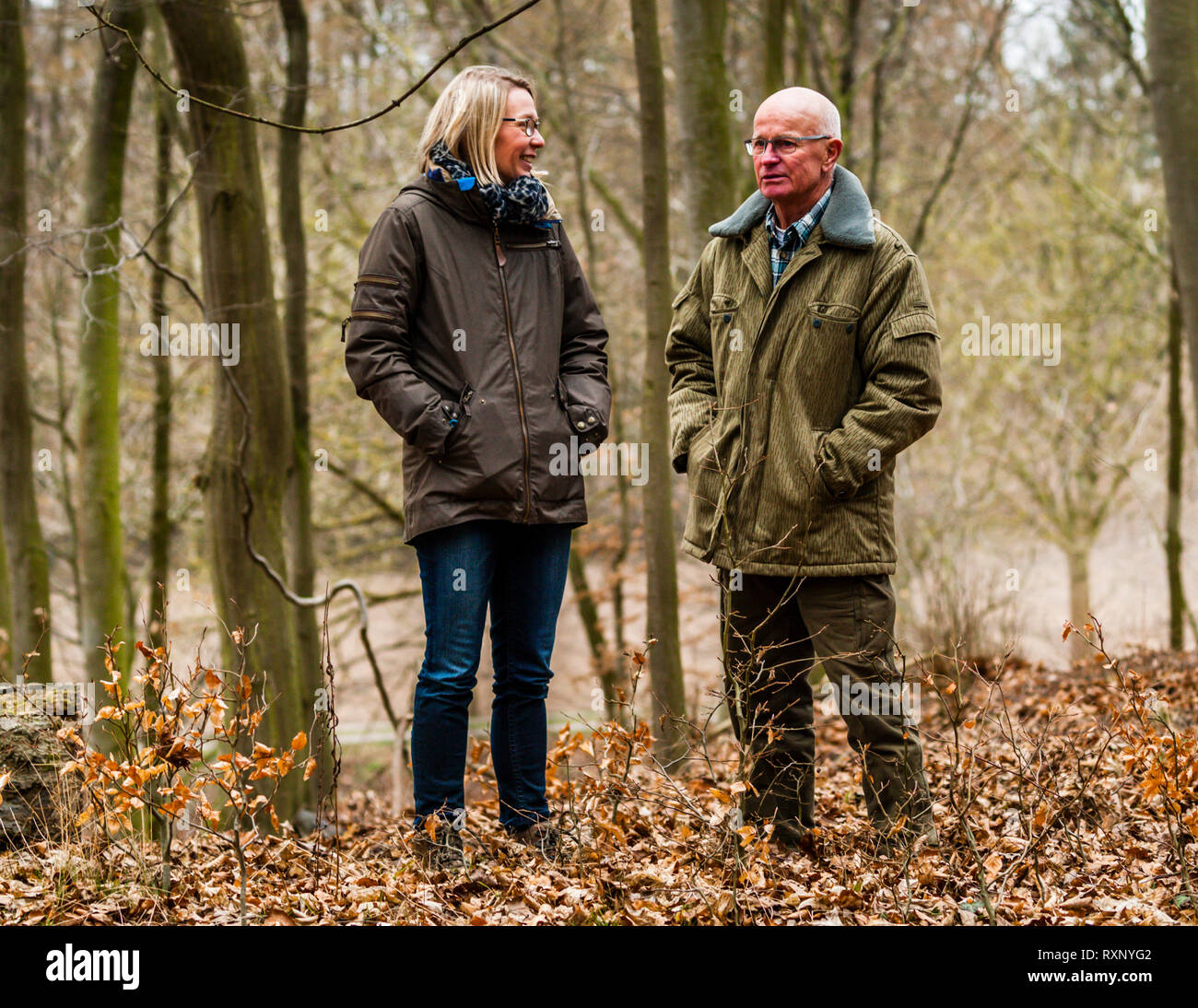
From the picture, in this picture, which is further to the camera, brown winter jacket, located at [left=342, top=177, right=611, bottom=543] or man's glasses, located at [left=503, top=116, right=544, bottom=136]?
man's glasses, located at [left=503, top=116, right=544, bottom=136]

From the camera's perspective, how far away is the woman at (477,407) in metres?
3.45

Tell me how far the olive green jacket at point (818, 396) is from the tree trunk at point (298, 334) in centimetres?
516

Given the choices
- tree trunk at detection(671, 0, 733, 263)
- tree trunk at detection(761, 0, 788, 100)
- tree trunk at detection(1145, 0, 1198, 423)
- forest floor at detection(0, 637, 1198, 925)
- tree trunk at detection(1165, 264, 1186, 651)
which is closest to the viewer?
forest floor at detection(0, 637, 1198, 925)

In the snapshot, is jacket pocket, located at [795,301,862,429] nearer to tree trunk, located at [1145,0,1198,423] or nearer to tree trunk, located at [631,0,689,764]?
tree trunk, located at [631,0,689,764]

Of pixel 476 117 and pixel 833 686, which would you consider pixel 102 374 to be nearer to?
pixel 476 117

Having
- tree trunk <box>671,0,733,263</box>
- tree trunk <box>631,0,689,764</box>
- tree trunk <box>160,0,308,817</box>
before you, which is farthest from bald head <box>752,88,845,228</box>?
tree trunk <box>160,0,308,817</box>

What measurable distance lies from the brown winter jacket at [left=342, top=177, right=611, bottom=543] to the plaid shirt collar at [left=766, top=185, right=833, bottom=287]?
2.26ft

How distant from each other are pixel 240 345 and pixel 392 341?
2.65 m

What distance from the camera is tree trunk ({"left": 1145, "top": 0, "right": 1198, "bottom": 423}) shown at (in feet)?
20.3

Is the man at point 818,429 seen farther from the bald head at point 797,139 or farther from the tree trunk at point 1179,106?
the tree trunk at point 1179,106

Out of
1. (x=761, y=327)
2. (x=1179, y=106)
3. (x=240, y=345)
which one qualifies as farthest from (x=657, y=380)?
(x=1179, y=106)

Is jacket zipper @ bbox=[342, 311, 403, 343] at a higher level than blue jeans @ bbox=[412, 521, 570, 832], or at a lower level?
higher

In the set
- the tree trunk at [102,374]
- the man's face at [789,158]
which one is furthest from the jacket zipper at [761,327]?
the tree trunk at [102,374]

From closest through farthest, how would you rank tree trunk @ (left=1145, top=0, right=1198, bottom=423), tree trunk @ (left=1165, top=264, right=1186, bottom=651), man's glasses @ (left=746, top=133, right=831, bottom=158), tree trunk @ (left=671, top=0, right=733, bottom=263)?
man's glasses @ (left=746, top=133, right=831, bottom=158)
tree trunk @ (left=671, top=0, right=733, bottom=263)
tree trunk @ (left=1145, top=0, right=1198, bottom=423)
tree trunk @ (left=1165, top=264, right=1186, bottom=651)
